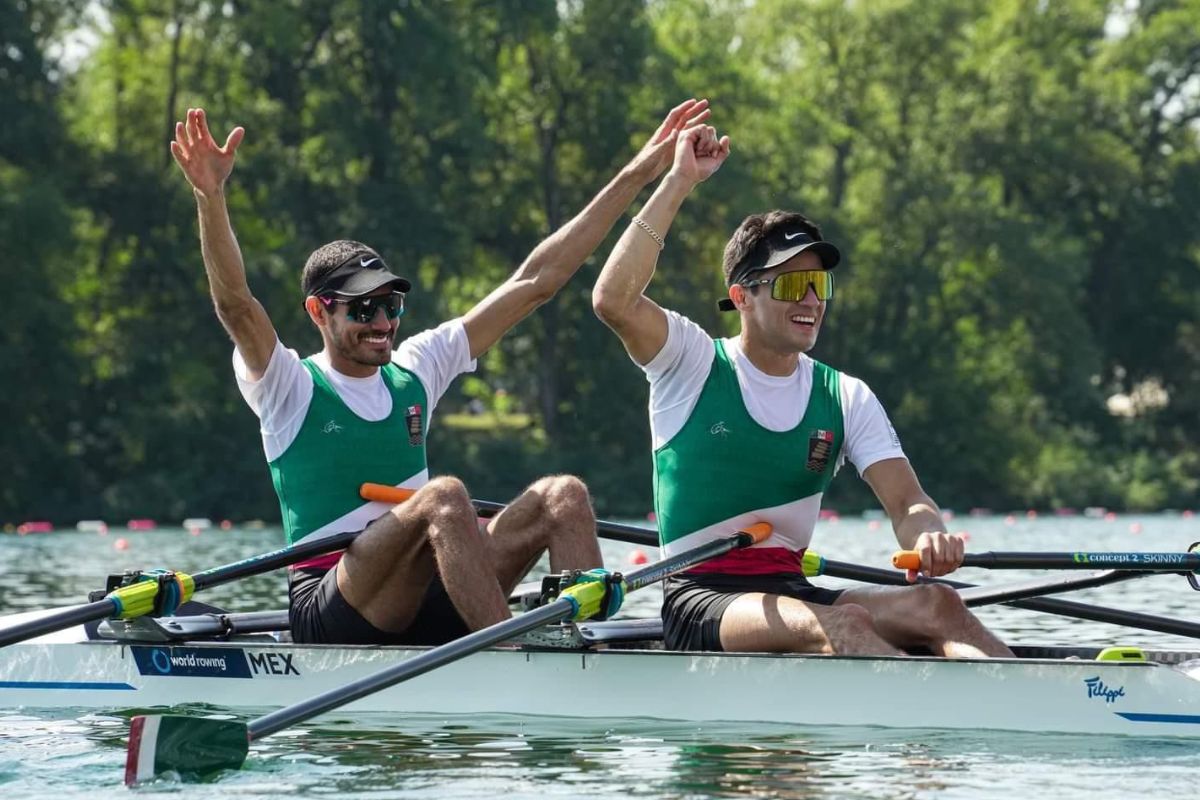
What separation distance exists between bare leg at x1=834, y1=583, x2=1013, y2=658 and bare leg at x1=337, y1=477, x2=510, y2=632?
1.42 meters

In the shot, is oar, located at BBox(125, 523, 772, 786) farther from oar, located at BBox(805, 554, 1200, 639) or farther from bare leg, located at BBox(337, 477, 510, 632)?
oar, located at BBox(805, 554, 1200, 639)

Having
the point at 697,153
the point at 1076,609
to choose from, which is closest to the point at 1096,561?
the point at 1076,609

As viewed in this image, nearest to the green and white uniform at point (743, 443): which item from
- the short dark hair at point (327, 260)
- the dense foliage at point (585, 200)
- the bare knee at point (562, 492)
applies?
the bare knee at point (562, 492)

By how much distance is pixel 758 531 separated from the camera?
7.78 m

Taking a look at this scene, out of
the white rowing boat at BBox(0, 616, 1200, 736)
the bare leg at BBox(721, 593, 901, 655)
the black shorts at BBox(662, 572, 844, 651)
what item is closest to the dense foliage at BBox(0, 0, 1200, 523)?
the white rowing boat at BBox(0, 616, 1200, 736)

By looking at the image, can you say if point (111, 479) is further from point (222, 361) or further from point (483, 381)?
point (483, 381)

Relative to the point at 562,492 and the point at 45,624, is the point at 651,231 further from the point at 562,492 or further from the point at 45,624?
the point at 45,624

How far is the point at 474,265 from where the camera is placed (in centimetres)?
4250

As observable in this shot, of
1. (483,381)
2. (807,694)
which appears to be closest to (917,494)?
(807,694)

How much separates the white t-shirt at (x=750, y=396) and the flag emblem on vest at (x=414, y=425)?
1.30 m

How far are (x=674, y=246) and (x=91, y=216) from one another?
40.3 feet

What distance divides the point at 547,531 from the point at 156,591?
174cm

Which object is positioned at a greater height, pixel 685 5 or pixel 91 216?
pixel 685 5

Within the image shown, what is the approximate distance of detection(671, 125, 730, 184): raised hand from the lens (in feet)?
25.8
